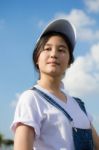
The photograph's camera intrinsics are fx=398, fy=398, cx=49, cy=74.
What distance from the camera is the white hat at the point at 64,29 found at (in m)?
2.97

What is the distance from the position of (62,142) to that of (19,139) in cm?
29

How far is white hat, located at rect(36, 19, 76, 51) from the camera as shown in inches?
117

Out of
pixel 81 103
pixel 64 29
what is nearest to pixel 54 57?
pixel 64 29

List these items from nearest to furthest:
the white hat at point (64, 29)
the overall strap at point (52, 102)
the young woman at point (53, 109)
A: the young woman at point (53, 109) → the overall strap at point (52, 102) → the white hat at point (64, 29)

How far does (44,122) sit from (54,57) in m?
0.48

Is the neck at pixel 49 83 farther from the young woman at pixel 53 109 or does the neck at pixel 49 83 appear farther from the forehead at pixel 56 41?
the forehead at pixel 56 41

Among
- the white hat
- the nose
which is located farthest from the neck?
the white hat

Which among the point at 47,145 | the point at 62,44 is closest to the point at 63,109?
the point at 47,145

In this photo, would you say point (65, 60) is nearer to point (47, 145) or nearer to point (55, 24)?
point (55, 24)

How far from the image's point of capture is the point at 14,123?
258 cm

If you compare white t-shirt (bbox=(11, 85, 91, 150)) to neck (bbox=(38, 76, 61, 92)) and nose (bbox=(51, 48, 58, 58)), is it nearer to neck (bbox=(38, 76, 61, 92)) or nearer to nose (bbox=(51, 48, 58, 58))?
neck (bbox=(38, 76, 61, 92))

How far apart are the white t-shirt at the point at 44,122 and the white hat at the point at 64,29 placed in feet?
1.82

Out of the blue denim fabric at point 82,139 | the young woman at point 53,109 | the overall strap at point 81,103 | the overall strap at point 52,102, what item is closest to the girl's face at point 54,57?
the young woman at point 53,109

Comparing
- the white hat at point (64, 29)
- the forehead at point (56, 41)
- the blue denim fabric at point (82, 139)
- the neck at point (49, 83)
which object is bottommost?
the blue denim fabric at point (82, 139)
